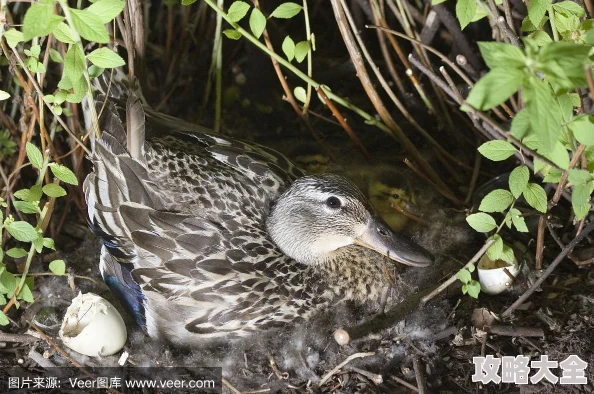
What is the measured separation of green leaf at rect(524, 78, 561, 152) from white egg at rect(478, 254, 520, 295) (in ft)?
3.03

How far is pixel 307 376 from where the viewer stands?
1.89 m

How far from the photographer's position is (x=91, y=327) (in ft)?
6.23

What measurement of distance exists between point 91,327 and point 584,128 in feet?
4.31

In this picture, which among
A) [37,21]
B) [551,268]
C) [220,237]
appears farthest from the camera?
[220,237]

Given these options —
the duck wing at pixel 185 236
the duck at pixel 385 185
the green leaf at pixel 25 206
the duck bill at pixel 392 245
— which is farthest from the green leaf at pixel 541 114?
the green leaf at pixel 25 206

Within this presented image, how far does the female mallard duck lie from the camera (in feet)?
6.32

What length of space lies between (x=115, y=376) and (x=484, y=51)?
4.47 feet

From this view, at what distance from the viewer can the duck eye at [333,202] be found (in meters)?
1.99

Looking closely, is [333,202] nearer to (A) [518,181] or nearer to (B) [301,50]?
(B) [301,50]

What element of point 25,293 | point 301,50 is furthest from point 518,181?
point 25,293

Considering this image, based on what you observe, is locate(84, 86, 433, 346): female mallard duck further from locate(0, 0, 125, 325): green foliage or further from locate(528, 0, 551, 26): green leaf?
locate(528, 0, 551, 26): green leaf

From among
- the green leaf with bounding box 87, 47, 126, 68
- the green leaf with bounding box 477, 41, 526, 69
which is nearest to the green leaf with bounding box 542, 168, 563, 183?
the green leaf with bounding box 477, 41, 526, 69

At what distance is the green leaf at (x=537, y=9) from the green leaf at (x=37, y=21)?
3.19 feet

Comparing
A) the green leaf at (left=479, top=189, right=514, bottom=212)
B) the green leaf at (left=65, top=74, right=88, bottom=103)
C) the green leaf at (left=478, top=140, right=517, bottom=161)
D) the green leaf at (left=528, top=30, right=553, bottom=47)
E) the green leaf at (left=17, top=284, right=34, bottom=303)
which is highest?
the green leaf at (left=528, top=30, right=553, bottom=47)
